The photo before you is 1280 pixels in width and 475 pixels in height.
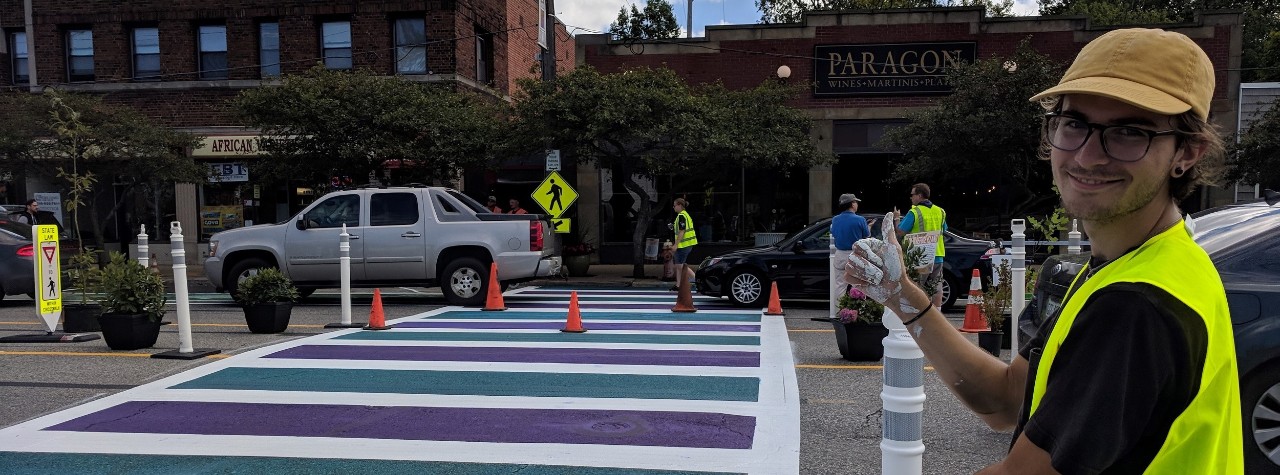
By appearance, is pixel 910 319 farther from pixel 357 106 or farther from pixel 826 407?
pixel 357 106

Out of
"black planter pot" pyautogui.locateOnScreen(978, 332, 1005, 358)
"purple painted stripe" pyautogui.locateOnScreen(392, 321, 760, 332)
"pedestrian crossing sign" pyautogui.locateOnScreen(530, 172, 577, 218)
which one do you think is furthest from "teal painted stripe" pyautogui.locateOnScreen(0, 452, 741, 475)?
"pedestrian crossing sign" pyautogui.locateOnScreen(530, 172, 577, 218)

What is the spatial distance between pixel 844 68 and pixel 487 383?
1704 centimetres

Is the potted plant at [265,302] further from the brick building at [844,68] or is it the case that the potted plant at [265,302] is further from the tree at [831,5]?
the tree at [831,5]

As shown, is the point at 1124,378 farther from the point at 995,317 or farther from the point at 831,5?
the point at 831,5

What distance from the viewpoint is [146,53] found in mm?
24203

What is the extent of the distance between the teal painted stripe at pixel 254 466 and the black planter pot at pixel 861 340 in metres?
3.82

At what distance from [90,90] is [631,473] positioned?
2505 cm

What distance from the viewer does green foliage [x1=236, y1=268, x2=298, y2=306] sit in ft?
34.3

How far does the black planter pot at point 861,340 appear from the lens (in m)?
8.18

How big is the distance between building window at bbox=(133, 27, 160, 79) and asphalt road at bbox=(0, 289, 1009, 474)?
44.3 ft

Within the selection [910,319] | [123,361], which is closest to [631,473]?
[910,319]

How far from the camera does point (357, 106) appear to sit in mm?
18547

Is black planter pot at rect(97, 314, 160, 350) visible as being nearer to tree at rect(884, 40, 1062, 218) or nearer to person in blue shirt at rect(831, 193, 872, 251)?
person in blue shirt at rect(831, 193, 872, 251)

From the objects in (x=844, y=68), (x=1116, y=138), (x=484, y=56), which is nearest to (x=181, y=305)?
(x=1116, y=138)
